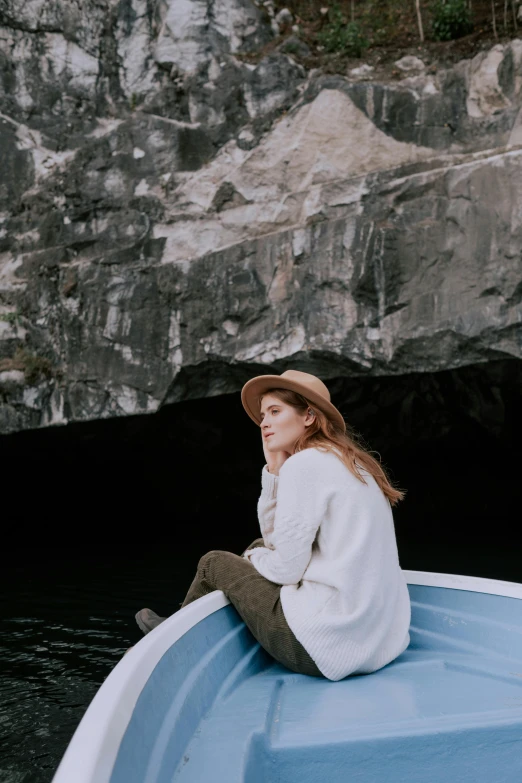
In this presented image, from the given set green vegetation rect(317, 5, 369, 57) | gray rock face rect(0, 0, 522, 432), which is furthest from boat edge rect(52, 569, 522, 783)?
green vegetation rect(317, 5, 369, 57)

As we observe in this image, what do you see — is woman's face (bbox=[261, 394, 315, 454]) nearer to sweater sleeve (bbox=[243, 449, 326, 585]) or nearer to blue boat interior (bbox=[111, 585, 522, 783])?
sweater sleeve (bbox=[243, 449, 326, 585])

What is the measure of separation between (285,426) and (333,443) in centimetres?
21

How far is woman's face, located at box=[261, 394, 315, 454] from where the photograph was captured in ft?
7.72

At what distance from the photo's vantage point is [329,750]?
1.51m

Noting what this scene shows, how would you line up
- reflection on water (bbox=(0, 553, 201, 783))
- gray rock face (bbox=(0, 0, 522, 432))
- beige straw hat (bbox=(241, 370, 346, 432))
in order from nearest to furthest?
beige straw hat (bbox=(241, 370, 346, 432)) → reflection on water (bbox=(0, 553, 201, 783)) → gray rock face (bbox=(0, 0, 522, 432))

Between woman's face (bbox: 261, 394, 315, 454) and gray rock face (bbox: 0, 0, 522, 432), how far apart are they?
11.9 feet

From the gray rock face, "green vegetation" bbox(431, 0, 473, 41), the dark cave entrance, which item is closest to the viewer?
the gray rock face

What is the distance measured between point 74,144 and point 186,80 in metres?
1.43

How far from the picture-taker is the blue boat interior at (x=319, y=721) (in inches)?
58.2

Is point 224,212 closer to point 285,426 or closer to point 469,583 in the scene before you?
point 285,426

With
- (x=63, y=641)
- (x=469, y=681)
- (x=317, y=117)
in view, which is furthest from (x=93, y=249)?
(x=469, y=681)

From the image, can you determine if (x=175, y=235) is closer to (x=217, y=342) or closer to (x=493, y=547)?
(x=217, y=342)

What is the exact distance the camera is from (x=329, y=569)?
6.65 feet

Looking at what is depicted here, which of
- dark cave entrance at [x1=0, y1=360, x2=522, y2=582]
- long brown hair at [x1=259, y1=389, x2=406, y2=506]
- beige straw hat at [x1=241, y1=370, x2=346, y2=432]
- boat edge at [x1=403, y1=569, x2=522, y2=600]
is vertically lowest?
dark cave entrance at [x1=0, y1=360, x2=522, y2=582]
